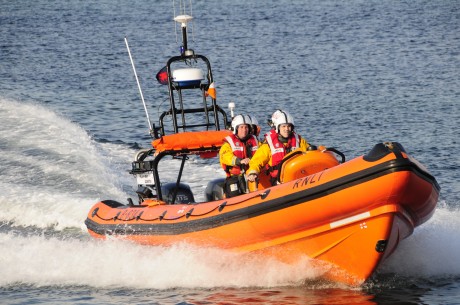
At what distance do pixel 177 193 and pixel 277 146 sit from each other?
1.42m

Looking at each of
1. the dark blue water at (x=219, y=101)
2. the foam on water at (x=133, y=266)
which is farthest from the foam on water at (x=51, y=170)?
the foam on water at (x=133, y=266)

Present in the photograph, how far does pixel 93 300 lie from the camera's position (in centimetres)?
741

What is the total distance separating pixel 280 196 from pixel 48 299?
6.47 ft

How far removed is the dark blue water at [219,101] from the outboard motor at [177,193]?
2.61 feet

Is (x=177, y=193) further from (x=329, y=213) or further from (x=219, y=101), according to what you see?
(x=219, y=101)

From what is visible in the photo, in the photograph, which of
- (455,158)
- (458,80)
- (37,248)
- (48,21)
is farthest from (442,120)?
(48,21)

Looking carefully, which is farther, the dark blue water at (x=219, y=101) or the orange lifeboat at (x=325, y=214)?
the dark blue water at (x=219, y=101)

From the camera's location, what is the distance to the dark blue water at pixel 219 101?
7.54m

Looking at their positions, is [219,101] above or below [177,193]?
below

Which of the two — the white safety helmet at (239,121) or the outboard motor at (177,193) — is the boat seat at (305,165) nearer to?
the white safety helmet at (239,121)

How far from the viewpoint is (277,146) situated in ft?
26.3

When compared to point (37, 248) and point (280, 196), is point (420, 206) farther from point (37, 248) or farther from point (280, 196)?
point (37, 248)

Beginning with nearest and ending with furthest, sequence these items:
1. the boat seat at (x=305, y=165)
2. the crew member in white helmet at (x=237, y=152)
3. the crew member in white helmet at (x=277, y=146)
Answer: the boat seat at (x=305, y=165), the crew member in white helmet at (x=277, y=146), the crew member in white helmet at (x=237, y=152)

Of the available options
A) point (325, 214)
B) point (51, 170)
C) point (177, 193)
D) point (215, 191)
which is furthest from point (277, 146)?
point (51, 170)
